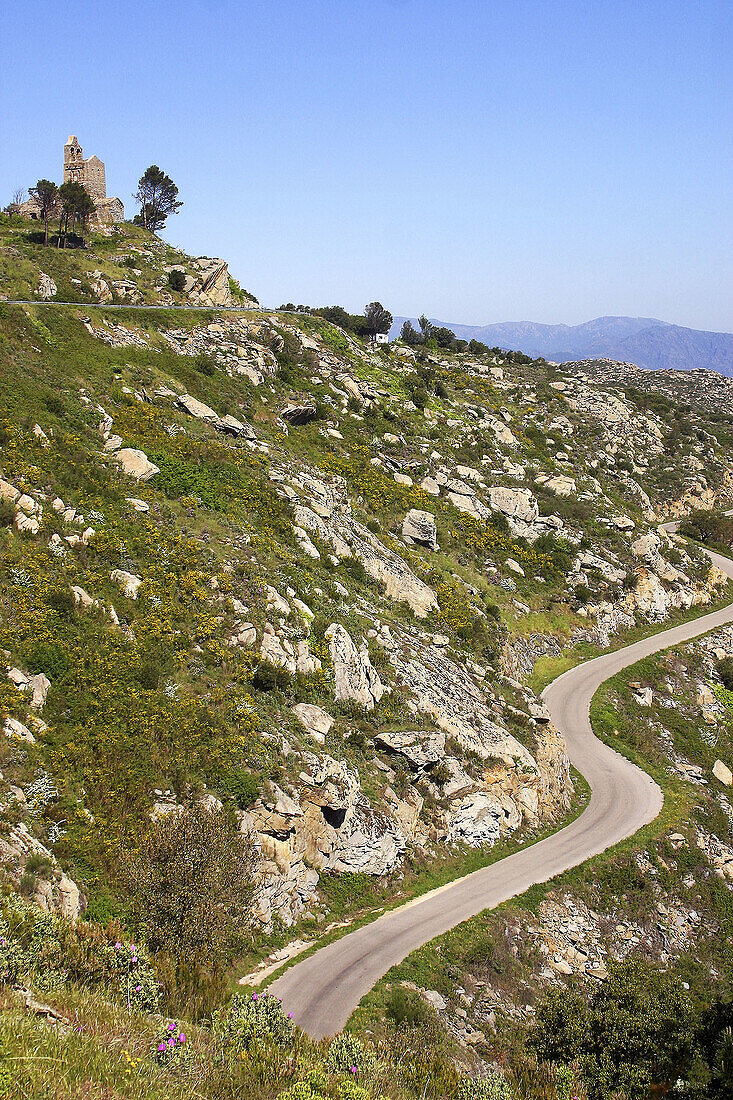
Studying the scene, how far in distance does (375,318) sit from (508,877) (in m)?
80.1

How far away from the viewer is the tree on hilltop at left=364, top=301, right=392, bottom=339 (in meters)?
92.2

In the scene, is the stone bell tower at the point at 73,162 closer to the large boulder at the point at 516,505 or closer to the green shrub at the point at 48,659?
the large boulder at the point at 516,505

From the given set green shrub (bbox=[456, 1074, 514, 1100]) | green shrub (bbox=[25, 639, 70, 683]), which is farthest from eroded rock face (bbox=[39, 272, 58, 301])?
green shrub (bbox=[456, 1074, 514, 1100])

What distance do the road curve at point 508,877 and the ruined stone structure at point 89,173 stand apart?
72584 millimetres

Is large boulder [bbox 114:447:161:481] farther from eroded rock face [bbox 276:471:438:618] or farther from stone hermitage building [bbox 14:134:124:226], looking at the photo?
stone hermitage building [bbox 14:134:124:226]

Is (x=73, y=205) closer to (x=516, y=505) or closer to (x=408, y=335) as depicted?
(x=408, y=335)

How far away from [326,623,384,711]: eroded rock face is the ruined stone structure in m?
65.5

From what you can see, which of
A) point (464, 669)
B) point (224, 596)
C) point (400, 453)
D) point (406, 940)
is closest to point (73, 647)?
point (224, 596)

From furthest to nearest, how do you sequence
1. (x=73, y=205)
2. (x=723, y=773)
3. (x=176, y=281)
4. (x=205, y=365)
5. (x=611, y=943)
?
(x=73, y=205), (x=176, y=281), (x=205, y=365), (x=723, y=773), (x=611, y=943)

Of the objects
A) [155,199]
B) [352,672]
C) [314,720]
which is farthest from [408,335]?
[314,720]

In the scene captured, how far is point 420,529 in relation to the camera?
51.8 metres

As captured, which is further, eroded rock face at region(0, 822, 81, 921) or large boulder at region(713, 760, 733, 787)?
large boulder at region(713, 760, 733, 787)

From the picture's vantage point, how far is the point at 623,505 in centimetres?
7338

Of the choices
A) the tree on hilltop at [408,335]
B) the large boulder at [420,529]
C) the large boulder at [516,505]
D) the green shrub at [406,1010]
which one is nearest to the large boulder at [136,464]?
the large boulder at [420,529]
